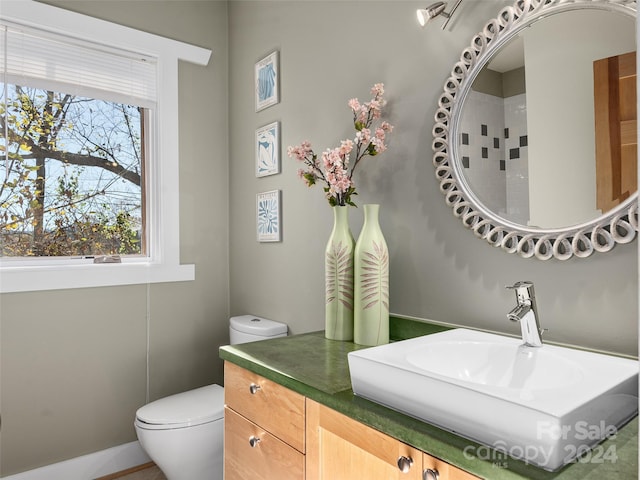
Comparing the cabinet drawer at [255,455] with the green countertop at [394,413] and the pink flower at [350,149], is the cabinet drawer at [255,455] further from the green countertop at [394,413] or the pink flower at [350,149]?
the pink flower at [350,149]

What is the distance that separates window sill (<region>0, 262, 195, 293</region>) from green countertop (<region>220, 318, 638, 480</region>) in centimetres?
110

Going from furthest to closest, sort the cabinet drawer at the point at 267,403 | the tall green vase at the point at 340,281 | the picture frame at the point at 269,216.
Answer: the picture frame at the point at 269,216
the tall green vase at the point at 340,281
the cabinet drawer at the point at 267,403

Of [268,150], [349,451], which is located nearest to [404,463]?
Answer: [349,451]

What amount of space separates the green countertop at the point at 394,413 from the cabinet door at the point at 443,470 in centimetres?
2

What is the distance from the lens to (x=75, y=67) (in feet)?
7.32

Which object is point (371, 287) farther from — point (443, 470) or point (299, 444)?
point (443, 470)

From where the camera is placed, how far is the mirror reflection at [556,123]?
104 centimetres

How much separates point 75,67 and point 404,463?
2317mm

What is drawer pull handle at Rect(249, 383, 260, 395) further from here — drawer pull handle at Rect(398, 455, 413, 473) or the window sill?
the window sill

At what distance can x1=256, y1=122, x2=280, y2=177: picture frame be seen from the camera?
7.24 ft

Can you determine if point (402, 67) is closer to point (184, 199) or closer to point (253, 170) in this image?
point (253, 170)

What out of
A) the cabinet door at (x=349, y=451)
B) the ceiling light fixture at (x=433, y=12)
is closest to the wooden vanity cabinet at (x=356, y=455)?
the cabinet door at (x=349, y=451)

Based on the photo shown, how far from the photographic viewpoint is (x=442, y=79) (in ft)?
4.70

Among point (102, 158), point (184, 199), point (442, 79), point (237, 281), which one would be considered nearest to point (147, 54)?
point (102, 158)
